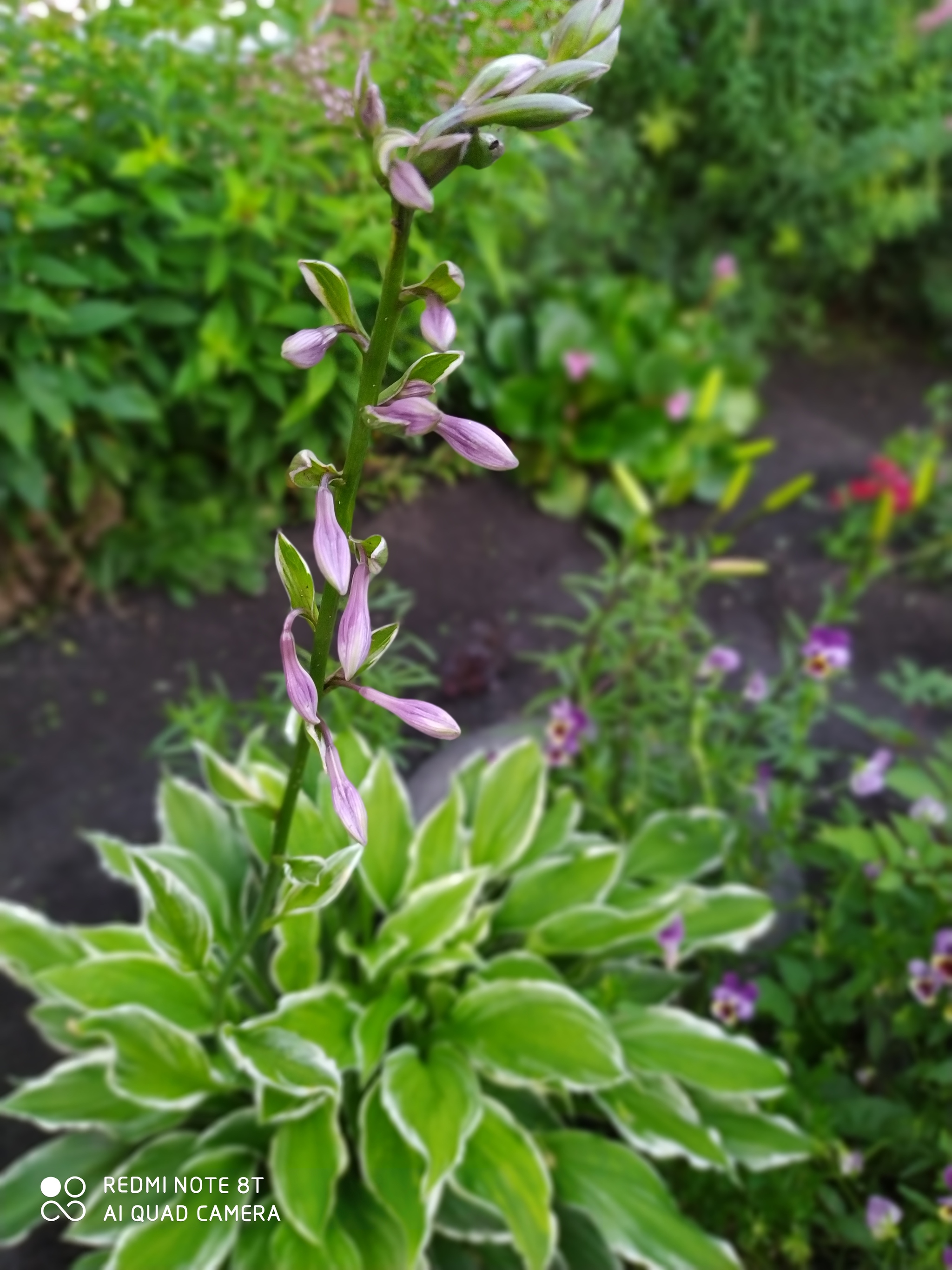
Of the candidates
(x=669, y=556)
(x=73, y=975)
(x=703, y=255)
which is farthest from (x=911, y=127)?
(x=73, y=975)

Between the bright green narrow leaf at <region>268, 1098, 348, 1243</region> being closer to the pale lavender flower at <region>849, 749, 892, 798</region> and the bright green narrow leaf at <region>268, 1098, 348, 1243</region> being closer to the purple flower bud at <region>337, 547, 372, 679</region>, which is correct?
the purple flower bud at <region>337, 547, 372, 679</region>

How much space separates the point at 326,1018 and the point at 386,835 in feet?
1.16

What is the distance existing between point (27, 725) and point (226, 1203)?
152 cm

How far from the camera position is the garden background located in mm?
1416

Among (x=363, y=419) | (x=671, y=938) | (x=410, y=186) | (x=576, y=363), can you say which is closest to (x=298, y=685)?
(x=363, y=419)

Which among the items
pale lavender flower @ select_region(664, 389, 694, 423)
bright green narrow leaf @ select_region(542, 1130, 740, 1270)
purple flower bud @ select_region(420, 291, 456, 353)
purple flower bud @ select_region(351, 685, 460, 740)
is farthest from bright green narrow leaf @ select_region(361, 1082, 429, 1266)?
pale lavender flower @ select_region(664, 389, 694, 423)

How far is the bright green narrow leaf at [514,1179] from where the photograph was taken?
124 cm

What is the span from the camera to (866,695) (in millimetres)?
3047

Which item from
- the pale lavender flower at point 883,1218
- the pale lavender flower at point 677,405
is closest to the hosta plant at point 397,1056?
the pale lavender flower at point 883,1218

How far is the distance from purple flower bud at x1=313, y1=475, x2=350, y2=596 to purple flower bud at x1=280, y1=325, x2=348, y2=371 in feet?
0.33

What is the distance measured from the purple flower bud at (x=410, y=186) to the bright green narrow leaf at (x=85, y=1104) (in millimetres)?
1335

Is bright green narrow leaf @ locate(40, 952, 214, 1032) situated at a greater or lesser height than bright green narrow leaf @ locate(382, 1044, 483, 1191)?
greater

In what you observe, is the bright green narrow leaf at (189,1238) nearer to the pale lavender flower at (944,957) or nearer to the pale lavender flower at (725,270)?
the pale lavender flower at (944,957)

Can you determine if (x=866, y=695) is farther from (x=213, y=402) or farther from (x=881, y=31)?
(x=881, y=31)
